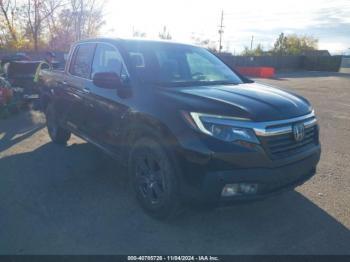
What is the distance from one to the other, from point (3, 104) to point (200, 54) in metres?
5.84

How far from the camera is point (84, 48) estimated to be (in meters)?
4.71

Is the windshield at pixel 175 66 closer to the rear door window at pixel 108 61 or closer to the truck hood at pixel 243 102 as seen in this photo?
the rear door window at pixel 108 61

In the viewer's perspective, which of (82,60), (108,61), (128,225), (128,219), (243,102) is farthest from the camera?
(82,60)

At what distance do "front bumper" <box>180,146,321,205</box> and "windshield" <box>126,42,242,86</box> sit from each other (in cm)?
129

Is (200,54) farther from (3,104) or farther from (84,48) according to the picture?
(3,104)

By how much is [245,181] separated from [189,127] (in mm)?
668

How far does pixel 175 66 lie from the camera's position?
3.91m

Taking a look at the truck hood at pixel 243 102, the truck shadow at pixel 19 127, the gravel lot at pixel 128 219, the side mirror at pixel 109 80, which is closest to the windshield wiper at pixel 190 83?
the truck hood at pixel 243 102

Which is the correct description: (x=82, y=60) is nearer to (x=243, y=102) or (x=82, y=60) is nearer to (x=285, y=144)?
(x=243, y=102)

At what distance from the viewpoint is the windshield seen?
3586 mm

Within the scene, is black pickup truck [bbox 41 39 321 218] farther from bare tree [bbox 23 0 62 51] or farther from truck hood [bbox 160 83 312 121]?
bare tree [bbox 23 0 62 51]

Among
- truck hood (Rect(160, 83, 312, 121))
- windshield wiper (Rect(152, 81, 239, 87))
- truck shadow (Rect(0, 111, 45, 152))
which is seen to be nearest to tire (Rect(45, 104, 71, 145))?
truck shadow (Rect(0, 111, 45, 152))

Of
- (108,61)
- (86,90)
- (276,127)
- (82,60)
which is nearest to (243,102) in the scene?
(276,127)

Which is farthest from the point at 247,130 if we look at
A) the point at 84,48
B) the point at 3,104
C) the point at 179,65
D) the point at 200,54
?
the point at 3,104
